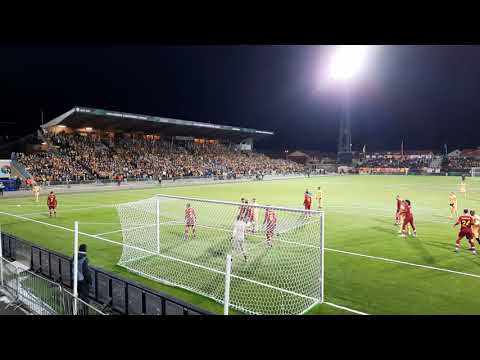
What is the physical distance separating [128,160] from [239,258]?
138 ft

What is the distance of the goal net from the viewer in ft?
26.9

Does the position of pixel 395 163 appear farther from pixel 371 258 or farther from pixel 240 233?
pixel 240 233

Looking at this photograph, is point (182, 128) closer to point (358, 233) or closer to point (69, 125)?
point (69, 125)

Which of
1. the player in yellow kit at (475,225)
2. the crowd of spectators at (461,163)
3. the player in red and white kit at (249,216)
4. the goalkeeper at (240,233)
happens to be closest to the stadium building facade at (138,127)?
the player in red and white kit at (249,216)

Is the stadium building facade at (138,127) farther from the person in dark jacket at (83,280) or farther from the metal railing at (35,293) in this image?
the person in dark jacket at (83,280)

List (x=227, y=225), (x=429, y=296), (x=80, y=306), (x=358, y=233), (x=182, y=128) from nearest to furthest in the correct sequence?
1. (x=80, y=306)
2. (x=429, y=296)
3. (x=358, y=233)
4. (x=227, y=225)
5. (x=182, y=128)

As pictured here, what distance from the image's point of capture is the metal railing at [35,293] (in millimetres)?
7188

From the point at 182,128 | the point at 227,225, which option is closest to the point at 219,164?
the point at 182,128

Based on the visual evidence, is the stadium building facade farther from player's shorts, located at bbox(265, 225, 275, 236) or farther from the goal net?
player's shorts, located at bbox(265, 225, 275, 236)

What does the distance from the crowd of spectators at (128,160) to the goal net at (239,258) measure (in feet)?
91.0
